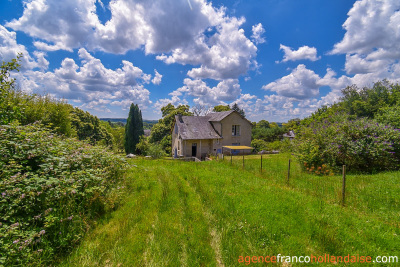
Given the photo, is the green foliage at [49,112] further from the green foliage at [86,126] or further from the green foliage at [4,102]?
the green foliage at [86,126]

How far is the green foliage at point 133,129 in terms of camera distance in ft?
129

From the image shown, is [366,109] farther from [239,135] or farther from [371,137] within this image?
[371,137]

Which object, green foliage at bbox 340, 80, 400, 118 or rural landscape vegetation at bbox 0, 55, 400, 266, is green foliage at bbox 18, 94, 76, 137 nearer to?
rural landscape vegetation at bbox 0, 55, 400, 266

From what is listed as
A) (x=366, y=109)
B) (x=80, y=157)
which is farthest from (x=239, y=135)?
(x=366, y=109)

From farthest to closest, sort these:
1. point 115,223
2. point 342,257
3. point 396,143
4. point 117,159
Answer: point 396,143, point 117,159, point 115,223, point 342,257

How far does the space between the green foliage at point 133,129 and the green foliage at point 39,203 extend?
37.0 m

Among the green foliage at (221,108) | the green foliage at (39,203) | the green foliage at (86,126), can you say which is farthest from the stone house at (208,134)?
the green foliage at (221,108)

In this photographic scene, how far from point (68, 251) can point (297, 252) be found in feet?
14.1

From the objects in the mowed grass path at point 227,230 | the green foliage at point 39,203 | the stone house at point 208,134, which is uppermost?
the stone house at point 208,134

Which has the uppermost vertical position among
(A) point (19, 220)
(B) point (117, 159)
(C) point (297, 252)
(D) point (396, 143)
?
(D) point (396, 143)

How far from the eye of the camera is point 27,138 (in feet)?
13.0

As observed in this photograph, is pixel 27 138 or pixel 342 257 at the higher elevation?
pixel 27 138

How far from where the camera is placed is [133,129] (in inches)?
1599

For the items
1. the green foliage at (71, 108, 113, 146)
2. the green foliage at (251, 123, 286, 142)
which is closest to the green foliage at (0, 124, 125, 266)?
the green foliage at (71, 108, 113, 146)
